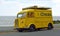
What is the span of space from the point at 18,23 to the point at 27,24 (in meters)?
0.94

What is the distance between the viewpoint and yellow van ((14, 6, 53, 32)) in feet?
88.8

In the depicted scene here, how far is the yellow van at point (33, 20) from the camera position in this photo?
27.1 m

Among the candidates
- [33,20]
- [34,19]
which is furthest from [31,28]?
[34,19]

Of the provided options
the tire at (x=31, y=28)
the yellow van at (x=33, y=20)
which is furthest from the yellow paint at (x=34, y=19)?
the tire at (x=31, y=28)

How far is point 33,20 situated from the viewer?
27500 mm

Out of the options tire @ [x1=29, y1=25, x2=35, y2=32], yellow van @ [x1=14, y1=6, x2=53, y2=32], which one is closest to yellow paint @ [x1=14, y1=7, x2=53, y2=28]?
yellow van @ [x1=14, y1=6, x2=53, y2=32]

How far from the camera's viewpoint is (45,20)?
28.6 meters

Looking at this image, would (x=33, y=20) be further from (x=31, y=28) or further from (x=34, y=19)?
(x=31, y=28)

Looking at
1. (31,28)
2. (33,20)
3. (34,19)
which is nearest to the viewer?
(31,28)

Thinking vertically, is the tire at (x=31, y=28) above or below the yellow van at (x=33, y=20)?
below

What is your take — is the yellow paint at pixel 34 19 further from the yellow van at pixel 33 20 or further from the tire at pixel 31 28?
the tire at pixel 31 28

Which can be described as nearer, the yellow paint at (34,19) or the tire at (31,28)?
the tire at (31,28)

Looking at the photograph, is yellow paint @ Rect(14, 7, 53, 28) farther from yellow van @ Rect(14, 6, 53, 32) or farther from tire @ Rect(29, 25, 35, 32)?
tire @ Rect(29, 25, 35, 32)

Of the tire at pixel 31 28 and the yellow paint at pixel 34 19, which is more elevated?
the yellow paint at pixel 34 19
